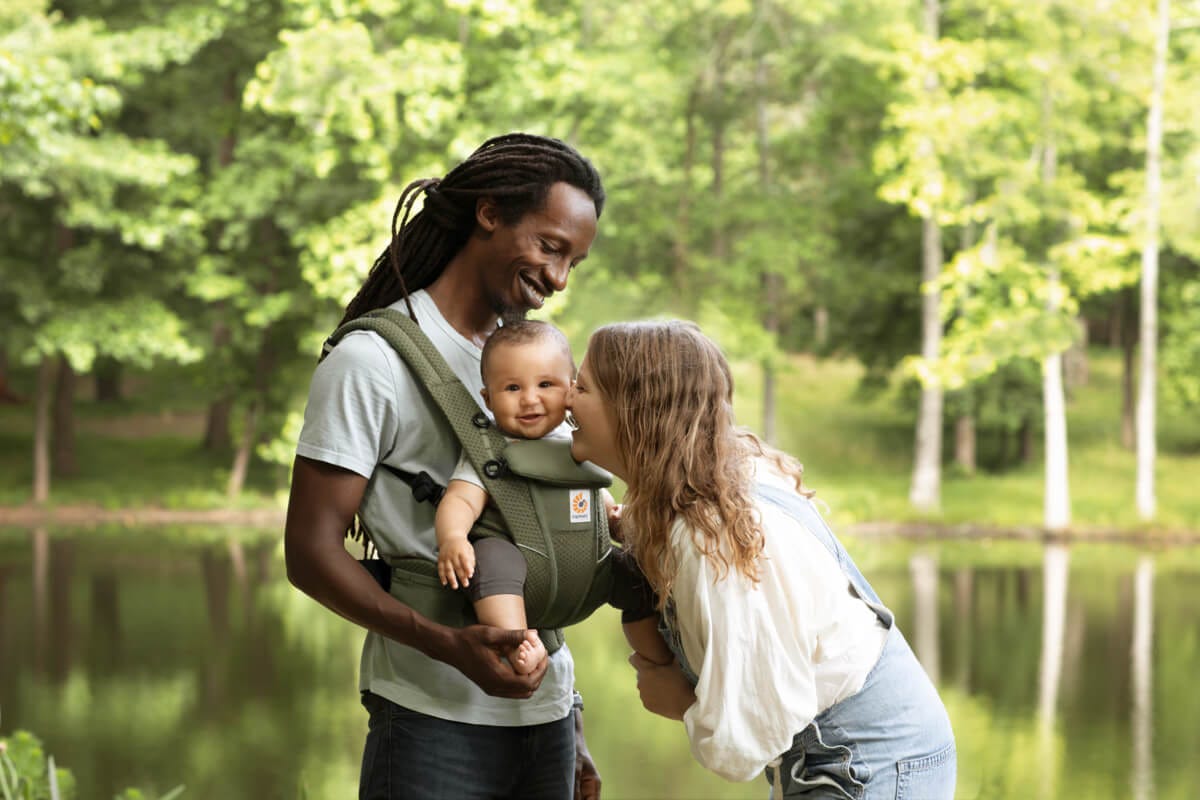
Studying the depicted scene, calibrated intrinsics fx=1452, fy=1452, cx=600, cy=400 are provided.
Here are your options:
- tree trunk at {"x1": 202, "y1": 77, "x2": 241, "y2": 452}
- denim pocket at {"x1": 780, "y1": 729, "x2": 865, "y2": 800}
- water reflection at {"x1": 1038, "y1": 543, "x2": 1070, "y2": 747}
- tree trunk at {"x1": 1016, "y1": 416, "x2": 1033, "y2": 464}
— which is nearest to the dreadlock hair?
denim pocket at {"x1": 780, "y1": 729, "x2": 865, "y2": 800}

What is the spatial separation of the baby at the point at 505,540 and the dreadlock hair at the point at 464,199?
17cm

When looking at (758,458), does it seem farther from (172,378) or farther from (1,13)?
(172,378)

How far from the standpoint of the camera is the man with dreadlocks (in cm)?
178

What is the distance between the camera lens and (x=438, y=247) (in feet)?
6.77

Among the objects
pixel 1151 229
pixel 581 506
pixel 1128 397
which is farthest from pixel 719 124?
pixel 581 506

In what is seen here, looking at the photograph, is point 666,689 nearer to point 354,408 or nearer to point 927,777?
point 927,777

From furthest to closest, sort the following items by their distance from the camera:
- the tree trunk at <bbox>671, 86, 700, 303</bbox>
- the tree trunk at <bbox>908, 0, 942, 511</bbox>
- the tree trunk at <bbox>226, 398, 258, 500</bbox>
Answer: the tree trunk at <bbox>671, 86, 700, 303</bbox> → the tree trunk at <bbox>908, 0, 942, 511</bbox> → the tree trunk at <bbox>226, 398, 258, 500</bbox>

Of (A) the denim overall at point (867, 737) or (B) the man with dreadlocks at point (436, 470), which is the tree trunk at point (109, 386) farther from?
(A) the denim overall at point (867, 737)

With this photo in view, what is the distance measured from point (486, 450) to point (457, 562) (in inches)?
6.2

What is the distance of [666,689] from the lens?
1979 millimetres

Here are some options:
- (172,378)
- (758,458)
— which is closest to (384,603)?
(758,458)

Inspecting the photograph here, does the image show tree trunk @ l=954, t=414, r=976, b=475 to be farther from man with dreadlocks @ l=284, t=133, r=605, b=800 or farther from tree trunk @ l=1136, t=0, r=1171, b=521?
man with dreadlocks @ l=284, t=133, r=605, b=800

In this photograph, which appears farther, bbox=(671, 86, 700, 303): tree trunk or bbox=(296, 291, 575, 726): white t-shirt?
bbox=(671, 86, 700, 303): tree trunk

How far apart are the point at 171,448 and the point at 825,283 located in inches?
357
